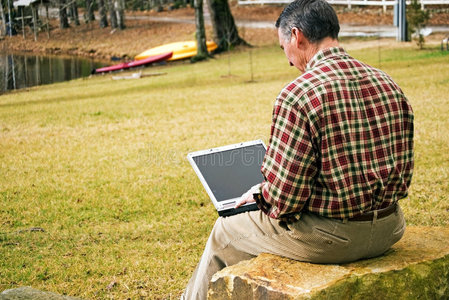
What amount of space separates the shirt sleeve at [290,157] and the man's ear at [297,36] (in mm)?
281

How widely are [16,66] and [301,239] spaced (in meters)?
15.7

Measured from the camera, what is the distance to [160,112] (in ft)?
39.3

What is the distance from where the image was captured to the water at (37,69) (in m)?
16.7

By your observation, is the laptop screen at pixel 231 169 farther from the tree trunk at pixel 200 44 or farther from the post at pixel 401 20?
the tree trunk at pixel 200 44

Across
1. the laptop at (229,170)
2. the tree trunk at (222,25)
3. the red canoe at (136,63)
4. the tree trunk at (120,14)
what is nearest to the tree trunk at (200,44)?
the red canoe at (136,63)

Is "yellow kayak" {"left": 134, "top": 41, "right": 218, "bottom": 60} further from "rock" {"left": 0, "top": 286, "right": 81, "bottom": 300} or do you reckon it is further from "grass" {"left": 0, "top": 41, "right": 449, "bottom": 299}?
"rock" {"left": 0, "top": 286, "right": 81, "bottom": 300}

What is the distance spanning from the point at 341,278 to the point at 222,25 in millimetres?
23360

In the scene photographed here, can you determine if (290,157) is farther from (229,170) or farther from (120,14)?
(120,14)

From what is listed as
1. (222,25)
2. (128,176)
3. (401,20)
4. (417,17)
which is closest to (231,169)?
(128,176)

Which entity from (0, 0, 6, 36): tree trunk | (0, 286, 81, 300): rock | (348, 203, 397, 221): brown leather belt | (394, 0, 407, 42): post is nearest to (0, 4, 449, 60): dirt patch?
(394, 0, 407, 42): post

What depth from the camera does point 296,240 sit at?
2895 millimetres

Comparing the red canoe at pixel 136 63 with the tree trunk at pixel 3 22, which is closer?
the tree trunk at pixel 3 22

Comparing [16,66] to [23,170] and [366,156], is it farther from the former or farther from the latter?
[366,156]

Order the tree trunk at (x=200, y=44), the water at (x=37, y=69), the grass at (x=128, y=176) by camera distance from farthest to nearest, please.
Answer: the tree trunk at (x=200, y=44) < the water at (x=37, y=69) < the grass at (x=128, y=176)
